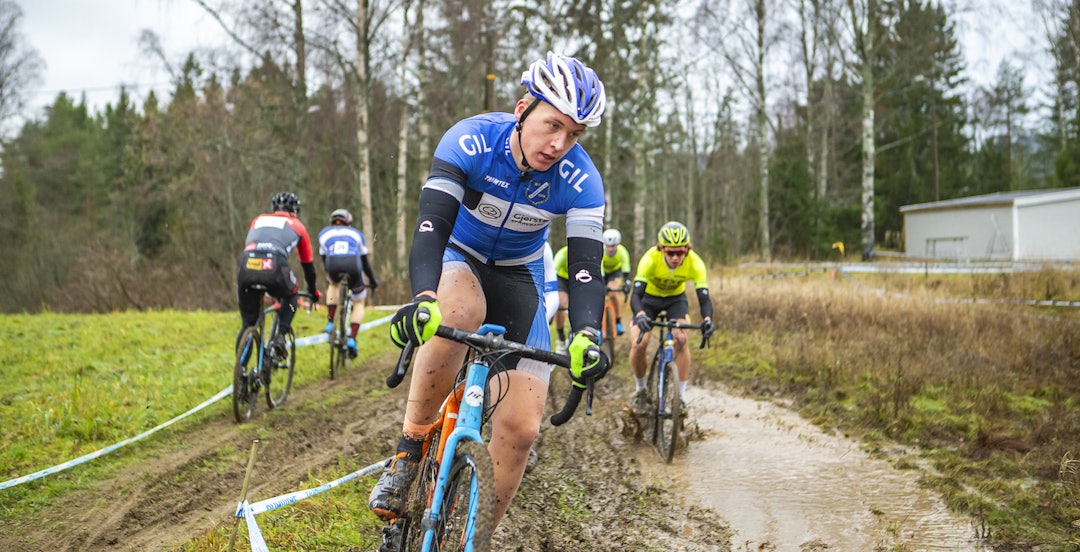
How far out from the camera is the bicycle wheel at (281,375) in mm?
7641

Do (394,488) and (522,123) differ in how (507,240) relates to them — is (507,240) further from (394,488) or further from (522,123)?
(394,488)

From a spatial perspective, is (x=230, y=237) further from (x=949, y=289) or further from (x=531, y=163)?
(x=531, y=163)

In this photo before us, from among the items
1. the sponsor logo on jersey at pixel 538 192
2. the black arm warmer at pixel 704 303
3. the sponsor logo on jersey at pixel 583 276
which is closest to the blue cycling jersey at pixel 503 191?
the sponsor logo on jersey at pixel 538 192

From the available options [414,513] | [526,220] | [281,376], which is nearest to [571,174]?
[526,220]

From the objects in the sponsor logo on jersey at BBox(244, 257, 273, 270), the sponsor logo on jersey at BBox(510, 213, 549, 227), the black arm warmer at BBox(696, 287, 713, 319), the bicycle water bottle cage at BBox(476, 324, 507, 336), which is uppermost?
the sponsor logo on jersey at BBox(510, 213, 549, 227)

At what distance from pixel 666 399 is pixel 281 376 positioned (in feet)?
15.6

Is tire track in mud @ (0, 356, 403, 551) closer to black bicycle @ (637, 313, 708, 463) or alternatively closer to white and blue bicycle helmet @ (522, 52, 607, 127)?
black bicycle @ (637, 313, 708, 463)

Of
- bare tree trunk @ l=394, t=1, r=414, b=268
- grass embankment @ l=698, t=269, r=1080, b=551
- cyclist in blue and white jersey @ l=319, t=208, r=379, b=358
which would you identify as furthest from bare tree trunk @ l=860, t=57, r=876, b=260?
cyclist in blue and white jersey @ l=319, t=208, r=379, b=358

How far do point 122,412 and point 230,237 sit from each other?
17001 mm

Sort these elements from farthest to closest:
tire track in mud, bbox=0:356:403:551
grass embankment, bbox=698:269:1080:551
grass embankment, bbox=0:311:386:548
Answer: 1. grass embankment, bbox=698:269:1080:551
2. grass embankment, bbox=0:311:386:548
3. tire track in mud, bbox=0:356:403:551

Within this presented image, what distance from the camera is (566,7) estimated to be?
23.2 m

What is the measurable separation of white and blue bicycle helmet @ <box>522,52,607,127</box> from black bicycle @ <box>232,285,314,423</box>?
188 inches

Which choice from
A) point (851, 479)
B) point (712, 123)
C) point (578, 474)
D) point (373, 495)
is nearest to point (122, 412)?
point (578, 474)

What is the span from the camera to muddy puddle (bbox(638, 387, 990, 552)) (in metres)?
5.21
